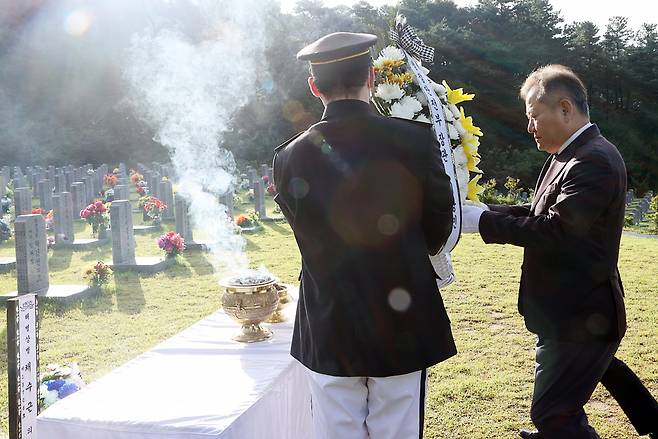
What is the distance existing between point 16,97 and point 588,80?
35589mm

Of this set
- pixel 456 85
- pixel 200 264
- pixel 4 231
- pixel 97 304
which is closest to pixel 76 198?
pixel 4 231

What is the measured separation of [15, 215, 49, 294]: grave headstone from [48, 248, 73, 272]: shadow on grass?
1.79m

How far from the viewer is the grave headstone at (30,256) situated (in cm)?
791

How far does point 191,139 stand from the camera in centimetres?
1294

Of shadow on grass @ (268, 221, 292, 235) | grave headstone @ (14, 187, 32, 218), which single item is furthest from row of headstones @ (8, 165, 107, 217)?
shadow on grass @ (268, 221, 292, 235)

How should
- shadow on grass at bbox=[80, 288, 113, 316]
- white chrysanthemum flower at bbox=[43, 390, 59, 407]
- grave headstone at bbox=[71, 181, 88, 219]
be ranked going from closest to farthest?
white chrysanthemum flower at bbox=[43, 390, 59, 407]
shadow on grass at bbox=[80, 288, 113, 316]
grave headstone at bbox=[71, 181, 88, 219]

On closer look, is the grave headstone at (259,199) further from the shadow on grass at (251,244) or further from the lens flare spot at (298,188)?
the lens flare spot at (298,188)

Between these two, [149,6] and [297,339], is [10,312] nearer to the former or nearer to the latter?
[297,339]

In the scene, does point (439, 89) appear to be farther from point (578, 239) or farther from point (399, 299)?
point (399, 299)

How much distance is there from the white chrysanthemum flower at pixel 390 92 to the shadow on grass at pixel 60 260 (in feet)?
27.8

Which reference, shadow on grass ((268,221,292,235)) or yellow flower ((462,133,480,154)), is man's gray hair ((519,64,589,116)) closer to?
yellow flower ((462,133,480,154))

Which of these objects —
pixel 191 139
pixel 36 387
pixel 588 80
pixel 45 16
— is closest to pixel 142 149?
pixel 45 16

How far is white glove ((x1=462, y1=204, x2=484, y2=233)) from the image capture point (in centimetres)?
278

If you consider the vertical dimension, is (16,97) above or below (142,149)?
above
